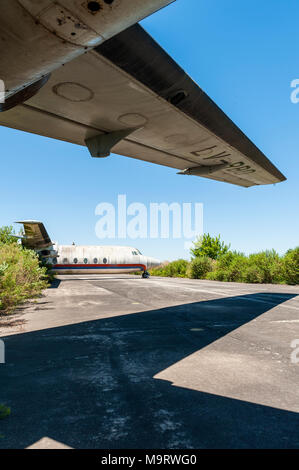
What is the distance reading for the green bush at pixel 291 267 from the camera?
21.7 metres

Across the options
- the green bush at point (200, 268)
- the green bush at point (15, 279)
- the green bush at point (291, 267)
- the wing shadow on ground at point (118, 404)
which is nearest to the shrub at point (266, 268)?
the green bush at point (291, 267)

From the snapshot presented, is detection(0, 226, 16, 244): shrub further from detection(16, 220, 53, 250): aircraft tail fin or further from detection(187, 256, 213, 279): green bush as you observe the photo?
detection(187, 256, 213, 279): green bush

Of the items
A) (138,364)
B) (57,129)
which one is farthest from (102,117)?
(138,364)

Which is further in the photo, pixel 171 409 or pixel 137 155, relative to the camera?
pixel 137 155

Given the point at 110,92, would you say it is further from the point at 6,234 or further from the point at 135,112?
the point at 6,234

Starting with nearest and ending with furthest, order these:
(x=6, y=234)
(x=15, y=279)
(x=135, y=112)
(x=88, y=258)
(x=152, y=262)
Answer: (x=135, y=112) → (x=15, y=279) → (x=6, y=234) → (x=88, y=258) → (x=152, y=262)

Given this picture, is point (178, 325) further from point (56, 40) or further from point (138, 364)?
point (56, 40)

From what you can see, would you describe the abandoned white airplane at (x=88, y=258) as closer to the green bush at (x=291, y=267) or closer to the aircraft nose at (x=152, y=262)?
the aircraft nose at (x=152, y=262)

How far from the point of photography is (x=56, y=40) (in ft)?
6.88

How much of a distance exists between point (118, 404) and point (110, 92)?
4212 mm

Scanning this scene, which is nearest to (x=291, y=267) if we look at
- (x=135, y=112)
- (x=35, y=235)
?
(x=135, y=112)

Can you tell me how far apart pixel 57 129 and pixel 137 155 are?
2.24 metres

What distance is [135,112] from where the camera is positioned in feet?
15.9

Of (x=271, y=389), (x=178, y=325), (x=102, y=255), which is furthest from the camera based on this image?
(x=102, y=255)
